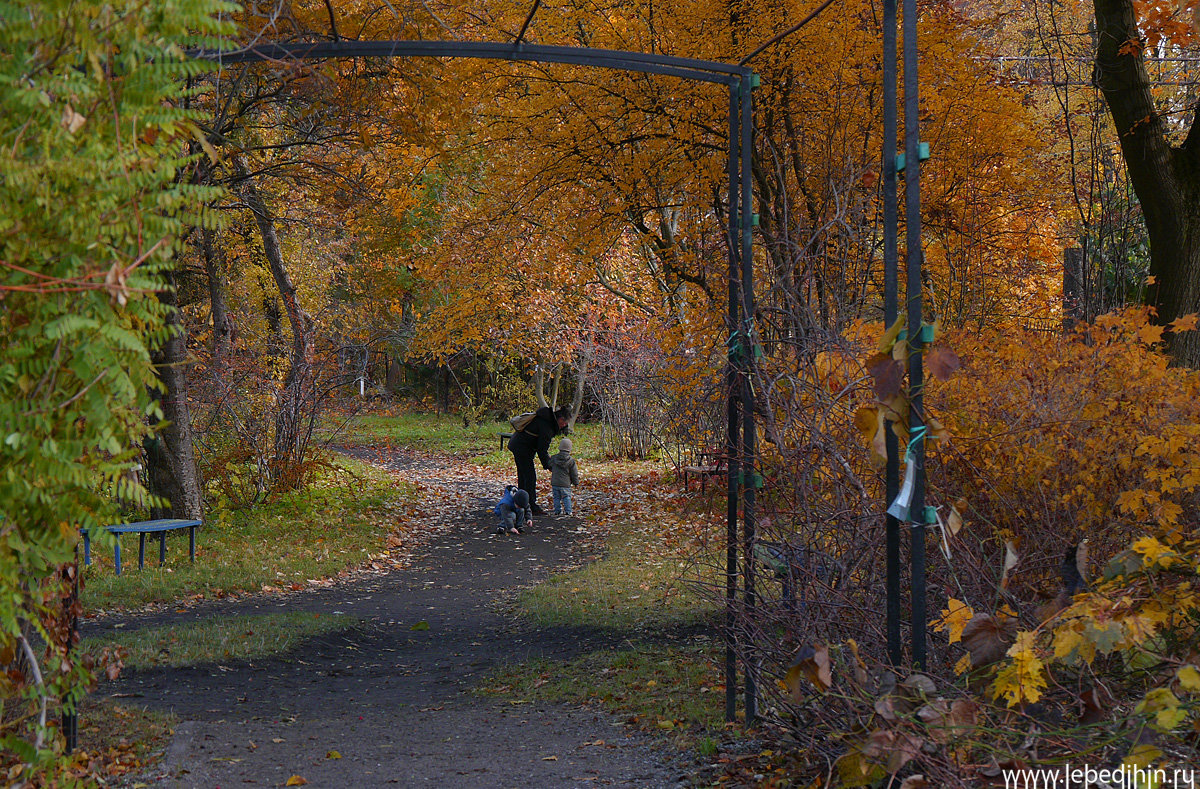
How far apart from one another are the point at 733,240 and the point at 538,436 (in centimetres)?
918

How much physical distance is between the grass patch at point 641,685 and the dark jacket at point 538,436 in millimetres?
6984

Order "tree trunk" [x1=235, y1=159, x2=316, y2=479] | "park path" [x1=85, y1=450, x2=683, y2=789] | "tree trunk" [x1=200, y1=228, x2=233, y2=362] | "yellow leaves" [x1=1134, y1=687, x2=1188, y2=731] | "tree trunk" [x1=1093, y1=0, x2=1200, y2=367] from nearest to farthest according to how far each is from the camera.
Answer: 1. "yellow leaves" [x1=1134, y1=687, x2=1188, y2=731]
2. "park path" [x1=85, y1=450, x2=683, y2=789]
3. "tree trunk" [x1=1093, y1=0, x2=1200, y2=367]
4. "tree trunk" [x1=235, y1=159, x2=316, y2=479]
5. "tree trunk" [x1=200, y1=228, x2=233, y2=362]

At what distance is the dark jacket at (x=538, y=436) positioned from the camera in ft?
46.2

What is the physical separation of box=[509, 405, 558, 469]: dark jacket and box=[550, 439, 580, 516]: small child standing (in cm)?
27

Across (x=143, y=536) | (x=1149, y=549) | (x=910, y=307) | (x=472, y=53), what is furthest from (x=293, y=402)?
(x=1149, y=549)

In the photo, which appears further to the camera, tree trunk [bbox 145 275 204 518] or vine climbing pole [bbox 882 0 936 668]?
tree trunk [bbox 145 275 204 518]

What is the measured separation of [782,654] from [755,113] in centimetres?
501

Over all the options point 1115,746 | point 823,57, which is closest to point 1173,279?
point 823,57

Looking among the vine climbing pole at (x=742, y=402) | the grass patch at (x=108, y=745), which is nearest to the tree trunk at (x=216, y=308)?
the grass patch at (x=108, y=745)

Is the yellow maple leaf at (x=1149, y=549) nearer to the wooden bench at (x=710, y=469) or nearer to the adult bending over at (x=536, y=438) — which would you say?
the wooden bench at (x=710, y=469)

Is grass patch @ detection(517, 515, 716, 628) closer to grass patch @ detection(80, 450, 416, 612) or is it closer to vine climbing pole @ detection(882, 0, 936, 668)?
grass patch @ detection(80, 450, 416, 612)

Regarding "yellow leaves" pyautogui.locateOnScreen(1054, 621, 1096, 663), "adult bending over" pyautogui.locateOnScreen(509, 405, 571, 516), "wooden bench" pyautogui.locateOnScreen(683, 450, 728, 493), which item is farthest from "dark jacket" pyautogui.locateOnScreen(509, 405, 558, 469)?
"yellow leaves" pyautogui.locateOnScreen(1054, 621, 1096, 663)

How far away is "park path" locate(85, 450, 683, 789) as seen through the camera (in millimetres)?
4625

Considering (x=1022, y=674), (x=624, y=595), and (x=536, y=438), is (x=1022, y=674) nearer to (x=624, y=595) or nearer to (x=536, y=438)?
(x=624, y=595)
